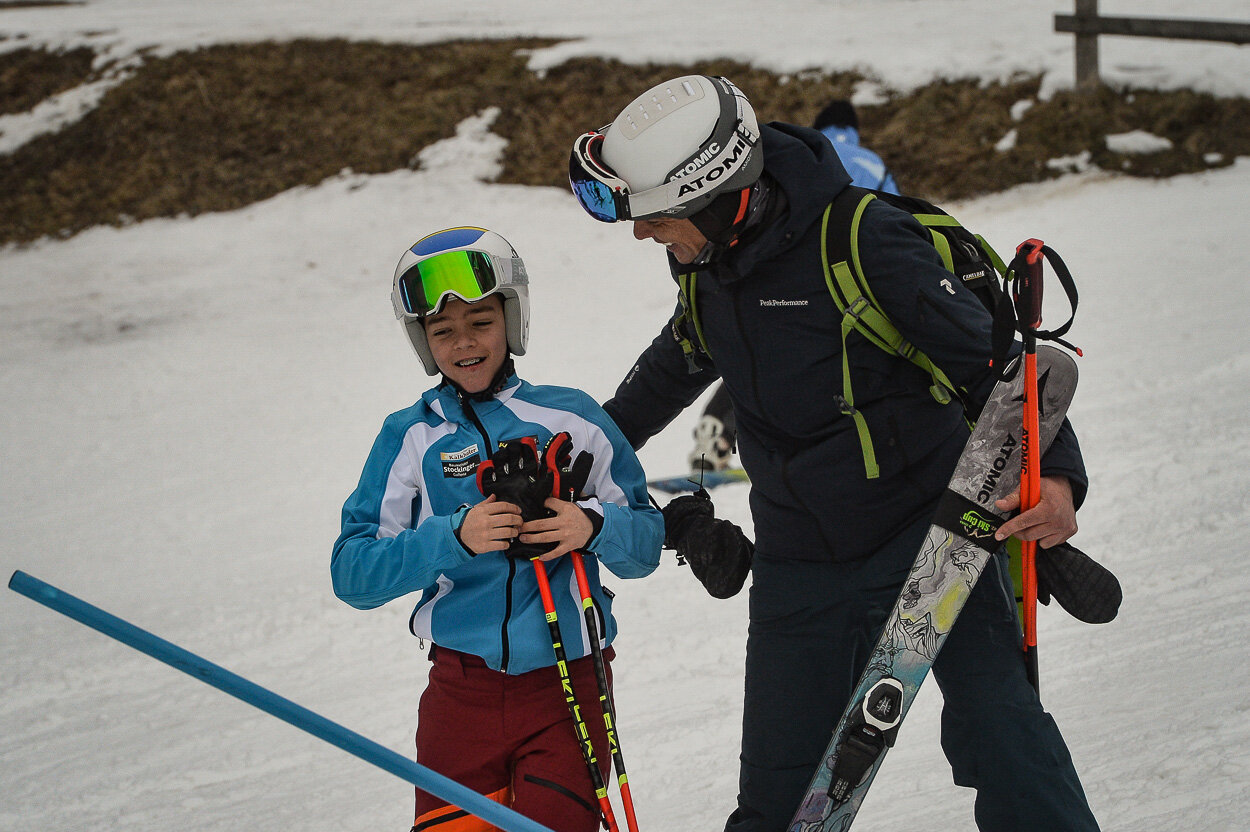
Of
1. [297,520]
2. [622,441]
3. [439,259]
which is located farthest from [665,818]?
[297,520]

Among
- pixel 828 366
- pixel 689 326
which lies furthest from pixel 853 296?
pixel 689 326

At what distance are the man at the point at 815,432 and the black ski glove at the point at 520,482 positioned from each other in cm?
59

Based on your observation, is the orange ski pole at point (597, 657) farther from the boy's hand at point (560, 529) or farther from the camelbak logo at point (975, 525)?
the camelbak logo at point (975, 525)

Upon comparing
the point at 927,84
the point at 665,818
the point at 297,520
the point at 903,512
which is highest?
the point at 903,512

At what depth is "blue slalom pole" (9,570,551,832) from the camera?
1880 millimetres

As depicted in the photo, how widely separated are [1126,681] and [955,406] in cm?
235

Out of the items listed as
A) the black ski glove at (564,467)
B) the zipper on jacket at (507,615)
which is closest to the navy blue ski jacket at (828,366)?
the black ski glove at (564,467)

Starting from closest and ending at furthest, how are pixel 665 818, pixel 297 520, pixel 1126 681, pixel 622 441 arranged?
pixel 622 441 < pixel 665 818 < pixel 1126 681 < pixel 297 520

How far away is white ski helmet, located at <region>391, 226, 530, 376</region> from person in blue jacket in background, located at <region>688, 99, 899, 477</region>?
332cm

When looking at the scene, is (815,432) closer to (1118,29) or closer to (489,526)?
(489,526)

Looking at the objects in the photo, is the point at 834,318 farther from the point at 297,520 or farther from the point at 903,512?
the point at 297,520

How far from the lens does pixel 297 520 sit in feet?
21.7

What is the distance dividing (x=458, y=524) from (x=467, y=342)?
0.52 meters

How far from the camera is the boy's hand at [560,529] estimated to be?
8.09 feet
